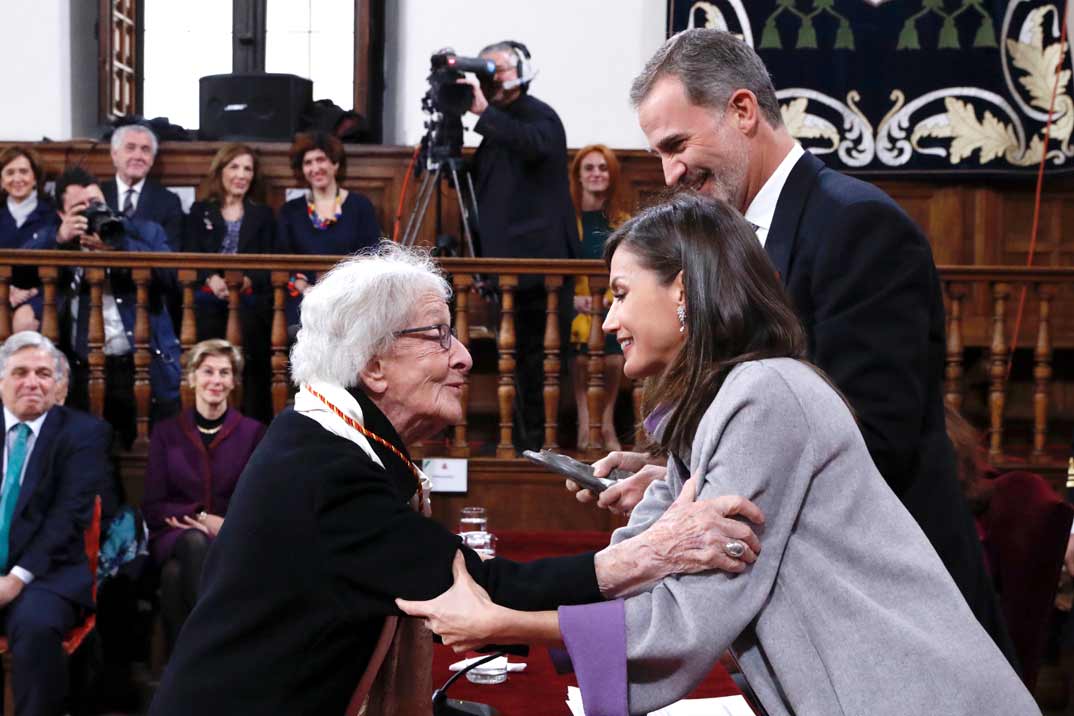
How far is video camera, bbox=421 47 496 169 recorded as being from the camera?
5.38 meters

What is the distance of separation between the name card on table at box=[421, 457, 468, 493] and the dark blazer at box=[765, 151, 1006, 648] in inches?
132

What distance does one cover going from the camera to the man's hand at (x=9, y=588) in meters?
4.32

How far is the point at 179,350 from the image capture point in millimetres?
5438

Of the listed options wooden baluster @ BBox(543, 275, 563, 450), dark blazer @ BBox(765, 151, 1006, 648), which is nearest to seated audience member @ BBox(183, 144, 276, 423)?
wooden baluster @ BBox(543, 275, 563, 450)

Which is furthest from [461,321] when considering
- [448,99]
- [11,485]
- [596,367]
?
[11,485]

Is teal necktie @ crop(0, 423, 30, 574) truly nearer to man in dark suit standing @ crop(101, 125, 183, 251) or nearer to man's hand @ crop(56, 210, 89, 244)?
man's hand @ crop(56, 210, 89, 244)

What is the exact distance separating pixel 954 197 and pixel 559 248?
7.96ft

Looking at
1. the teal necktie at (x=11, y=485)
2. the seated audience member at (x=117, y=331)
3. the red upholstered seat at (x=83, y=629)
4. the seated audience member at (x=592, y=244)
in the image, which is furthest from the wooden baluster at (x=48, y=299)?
the seated audience member at (x=592, y=244)

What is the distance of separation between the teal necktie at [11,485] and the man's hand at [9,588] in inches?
3.6

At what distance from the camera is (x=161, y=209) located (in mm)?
5852

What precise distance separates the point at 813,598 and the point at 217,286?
4.38 m

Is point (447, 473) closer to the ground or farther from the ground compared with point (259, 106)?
closer to the ground

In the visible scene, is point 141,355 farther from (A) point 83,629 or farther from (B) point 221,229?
(A) point 83,629

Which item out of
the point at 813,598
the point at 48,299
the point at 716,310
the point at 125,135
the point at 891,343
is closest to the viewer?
the point at 813,598
